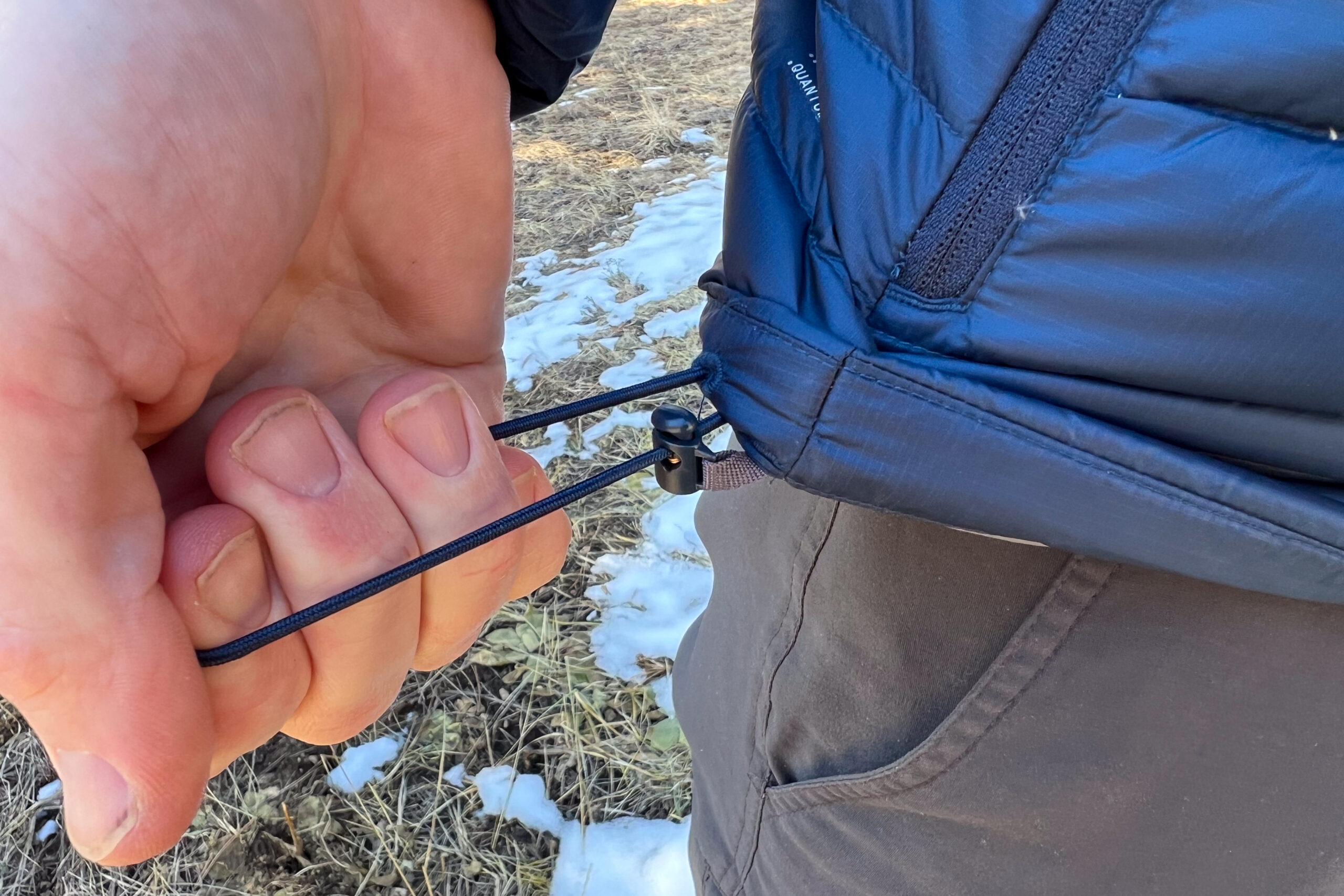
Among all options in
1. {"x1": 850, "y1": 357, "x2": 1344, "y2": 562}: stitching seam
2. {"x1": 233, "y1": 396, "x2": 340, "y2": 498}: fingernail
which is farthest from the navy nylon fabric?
→ {"x1": 233, "y1": 396, "x2": 340, "y2": 498}: fingernail

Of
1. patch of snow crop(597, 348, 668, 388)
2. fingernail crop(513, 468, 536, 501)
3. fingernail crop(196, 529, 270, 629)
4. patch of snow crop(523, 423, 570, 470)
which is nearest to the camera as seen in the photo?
fingernail crop(196, 529, 270, 629)

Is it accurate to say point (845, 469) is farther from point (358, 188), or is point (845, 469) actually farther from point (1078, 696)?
point (358, 188)

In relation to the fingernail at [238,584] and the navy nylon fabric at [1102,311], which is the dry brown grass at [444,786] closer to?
the fingernail at [238,584]

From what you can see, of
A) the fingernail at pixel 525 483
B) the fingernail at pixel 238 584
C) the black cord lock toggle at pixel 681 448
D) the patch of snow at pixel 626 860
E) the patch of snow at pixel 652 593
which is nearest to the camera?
the fingernail at pixel 238 584

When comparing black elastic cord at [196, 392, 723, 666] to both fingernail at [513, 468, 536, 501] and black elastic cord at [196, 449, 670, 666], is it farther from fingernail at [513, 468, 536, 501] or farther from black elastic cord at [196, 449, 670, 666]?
fingernail at [513, 468, 536, 501]

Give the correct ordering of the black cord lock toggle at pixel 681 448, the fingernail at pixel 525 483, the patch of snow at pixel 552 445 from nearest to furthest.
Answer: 1. the black cord lock toggle at pixel 681 448
2. the fingernail at pixel 525 483
3. the patch of snow at pixel 552 445

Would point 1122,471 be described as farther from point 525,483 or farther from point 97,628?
point 97,628

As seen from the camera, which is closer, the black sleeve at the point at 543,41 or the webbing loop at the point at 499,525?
the webbing loop at the point at 499,525

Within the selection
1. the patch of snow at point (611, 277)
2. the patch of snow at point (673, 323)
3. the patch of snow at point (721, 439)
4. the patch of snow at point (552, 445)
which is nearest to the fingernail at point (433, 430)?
the patch of snow at point (721, 439)
